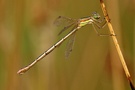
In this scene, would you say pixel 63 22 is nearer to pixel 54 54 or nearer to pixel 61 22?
pixel 61 22

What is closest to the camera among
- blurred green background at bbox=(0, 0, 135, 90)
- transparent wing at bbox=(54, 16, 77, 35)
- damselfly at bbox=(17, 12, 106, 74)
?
damselfly at bbox=(17, 12, 106, 74)

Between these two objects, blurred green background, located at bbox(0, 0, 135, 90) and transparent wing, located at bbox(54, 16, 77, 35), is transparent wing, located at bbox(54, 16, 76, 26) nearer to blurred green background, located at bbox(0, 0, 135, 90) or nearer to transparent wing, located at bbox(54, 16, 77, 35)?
transparent wing, located at bbox(54, 16, 77, 35)

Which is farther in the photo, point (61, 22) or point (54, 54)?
point (54, 54)

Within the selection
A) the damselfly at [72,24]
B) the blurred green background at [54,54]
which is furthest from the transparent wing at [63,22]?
the blurred green background at [54,54]

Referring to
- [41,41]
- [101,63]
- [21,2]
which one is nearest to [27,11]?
[41,41]

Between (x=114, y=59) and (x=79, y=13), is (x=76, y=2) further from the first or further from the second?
(x=114, y=59)

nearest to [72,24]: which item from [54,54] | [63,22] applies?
[63,22]

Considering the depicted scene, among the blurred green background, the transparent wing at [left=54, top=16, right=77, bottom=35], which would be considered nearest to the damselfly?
the transparent wing at [left=54, top=16, right=77, bottom=35]

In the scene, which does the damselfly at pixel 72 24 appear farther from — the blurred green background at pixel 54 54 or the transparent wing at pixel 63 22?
the blurred green background at pixel 54 54
